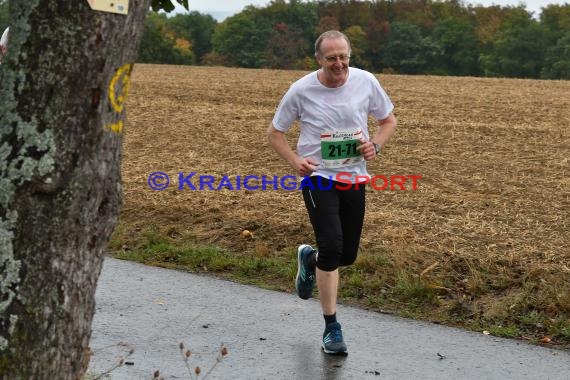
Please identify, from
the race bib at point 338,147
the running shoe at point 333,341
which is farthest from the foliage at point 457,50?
the running shoe at point 333,341

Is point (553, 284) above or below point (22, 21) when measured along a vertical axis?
below

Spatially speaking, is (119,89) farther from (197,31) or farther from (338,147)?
(197,31)

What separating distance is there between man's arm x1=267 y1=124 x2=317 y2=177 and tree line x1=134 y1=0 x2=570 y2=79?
226ft

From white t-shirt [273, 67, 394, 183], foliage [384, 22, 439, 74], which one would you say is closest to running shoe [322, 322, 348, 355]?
white t-shirt [273, 67, 394, 183]

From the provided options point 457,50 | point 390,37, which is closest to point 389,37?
point 390,37

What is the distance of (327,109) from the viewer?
6094 millimetres

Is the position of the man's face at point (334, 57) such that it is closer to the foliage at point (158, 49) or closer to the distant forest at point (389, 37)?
the distant forest at point (389, 37)

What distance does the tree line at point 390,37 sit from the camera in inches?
3147

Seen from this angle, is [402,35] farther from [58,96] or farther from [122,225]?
[58,96]

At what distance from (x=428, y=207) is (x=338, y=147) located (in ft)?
12.6

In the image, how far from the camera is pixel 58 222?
340 cm

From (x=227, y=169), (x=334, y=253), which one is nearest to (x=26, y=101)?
(x=334, y=253)

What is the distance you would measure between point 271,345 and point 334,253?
66 centimetres

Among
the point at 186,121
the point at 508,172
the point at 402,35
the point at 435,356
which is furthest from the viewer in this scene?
the point at 402,35
